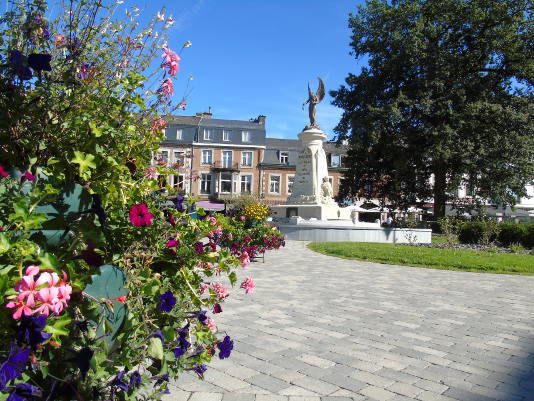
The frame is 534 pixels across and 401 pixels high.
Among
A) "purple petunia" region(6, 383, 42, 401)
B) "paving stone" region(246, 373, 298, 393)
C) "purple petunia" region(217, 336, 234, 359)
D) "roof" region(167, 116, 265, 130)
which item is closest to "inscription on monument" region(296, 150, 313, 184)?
"paving stone" region(246, 373, 298, 393)

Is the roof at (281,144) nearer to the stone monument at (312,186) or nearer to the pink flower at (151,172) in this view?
the stone monument at (312,186)

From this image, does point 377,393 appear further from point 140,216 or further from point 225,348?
point 140,216

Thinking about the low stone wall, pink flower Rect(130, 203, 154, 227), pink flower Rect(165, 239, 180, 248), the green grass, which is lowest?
the green grass

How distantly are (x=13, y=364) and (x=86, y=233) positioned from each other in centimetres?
60

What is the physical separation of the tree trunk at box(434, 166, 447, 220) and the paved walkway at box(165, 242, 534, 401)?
21.7 meters

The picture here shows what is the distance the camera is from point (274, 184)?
55250 mm

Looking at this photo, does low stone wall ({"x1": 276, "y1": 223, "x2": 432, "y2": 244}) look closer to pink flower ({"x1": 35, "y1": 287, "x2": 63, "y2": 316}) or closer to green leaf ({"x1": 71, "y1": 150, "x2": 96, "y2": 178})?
green leaf ({"x1": 71, "y1": 150, "x2": 96, "y2": 178})

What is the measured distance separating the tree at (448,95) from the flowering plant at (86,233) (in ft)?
82.8

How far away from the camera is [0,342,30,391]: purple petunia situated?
1412mm

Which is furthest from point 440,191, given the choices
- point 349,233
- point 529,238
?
point 349,233

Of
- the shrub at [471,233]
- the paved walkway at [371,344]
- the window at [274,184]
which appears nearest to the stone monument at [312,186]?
the shrub at [471,233]

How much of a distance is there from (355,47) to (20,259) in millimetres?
31791

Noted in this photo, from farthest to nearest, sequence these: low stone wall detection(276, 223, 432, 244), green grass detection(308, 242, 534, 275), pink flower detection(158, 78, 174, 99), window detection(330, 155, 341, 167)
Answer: window detection(330, 155, 341, 167), low stone wall detection(276, 223, 432, 244), green grass detection(308, 242, 534, 275), pink flower detection(158, 78, 174, 99)

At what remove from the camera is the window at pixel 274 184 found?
55.0 metres
